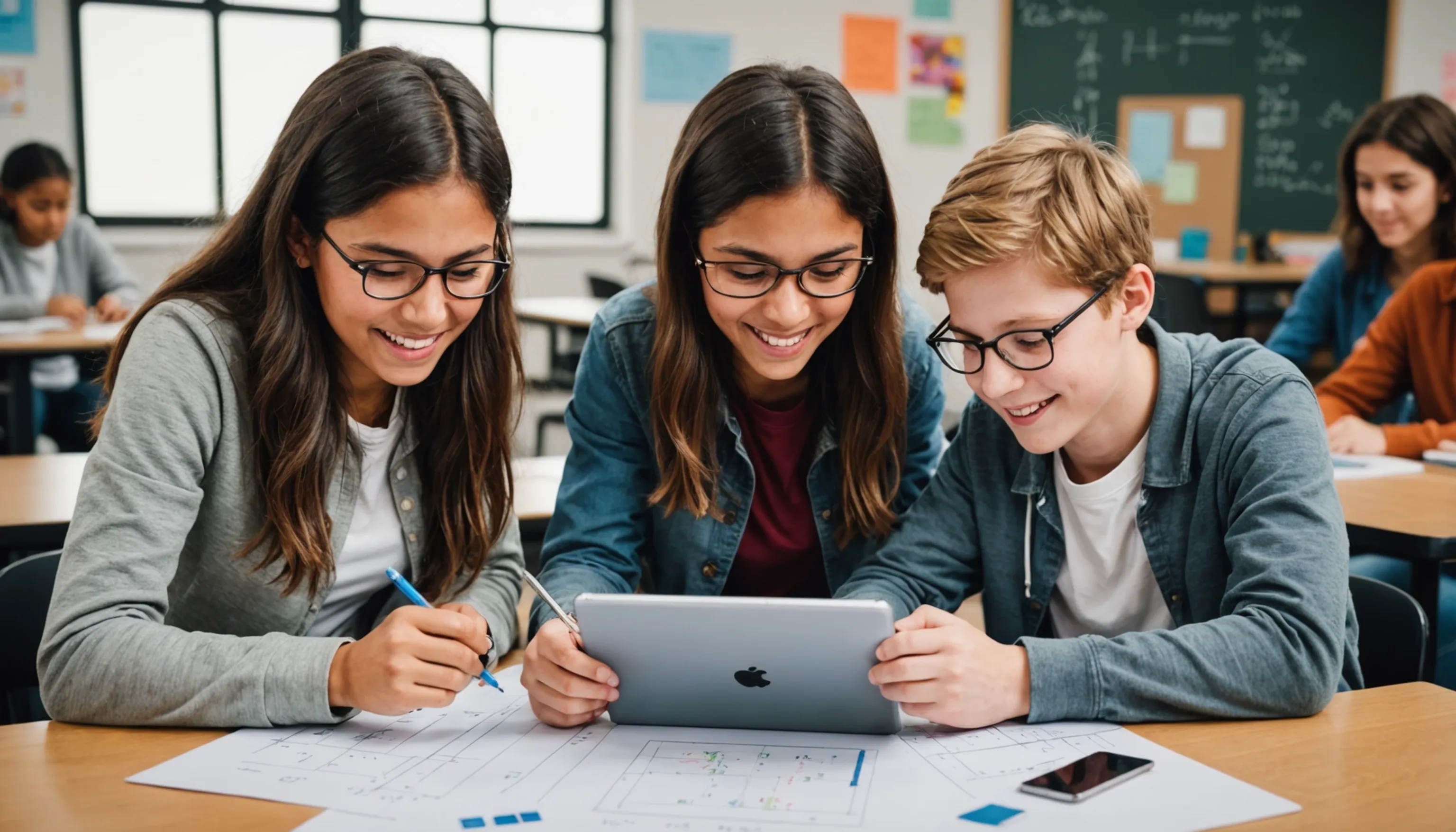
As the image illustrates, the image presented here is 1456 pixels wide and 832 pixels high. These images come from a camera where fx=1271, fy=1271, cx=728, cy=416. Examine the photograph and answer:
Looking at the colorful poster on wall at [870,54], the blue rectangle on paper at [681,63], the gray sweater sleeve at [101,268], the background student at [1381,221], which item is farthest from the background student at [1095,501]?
the colorful poster on wall at [870,54]

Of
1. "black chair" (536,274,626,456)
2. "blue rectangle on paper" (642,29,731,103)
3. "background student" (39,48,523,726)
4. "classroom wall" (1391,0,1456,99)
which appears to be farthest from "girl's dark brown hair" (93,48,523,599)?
"classroom wall" (1391,0,1456,99)

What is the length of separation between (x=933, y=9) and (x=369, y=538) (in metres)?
5.64

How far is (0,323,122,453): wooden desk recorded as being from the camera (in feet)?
11.9

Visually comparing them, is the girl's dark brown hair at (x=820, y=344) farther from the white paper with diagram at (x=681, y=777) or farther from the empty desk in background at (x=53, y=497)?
the white paper with diagram at (x=681, y=777)

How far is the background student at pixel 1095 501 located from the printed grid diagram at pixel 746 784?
9 centimetres

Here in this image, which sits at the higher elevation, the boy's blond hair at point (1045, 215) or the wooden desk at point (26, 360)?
the boy's blond hair at point (1045, 215)

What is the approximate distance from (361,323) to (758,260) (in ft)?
1.41

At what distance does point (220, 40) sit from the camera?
17.5 ft

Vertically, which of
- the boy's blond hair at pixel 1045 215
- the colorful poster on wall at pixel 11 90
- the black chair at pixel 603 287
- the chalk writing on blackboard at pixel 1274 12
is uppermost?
the chalk writing on blackboard at pixel 1274 12

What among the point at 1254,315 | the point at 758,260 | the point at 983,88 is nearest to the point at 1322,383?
the point at 758,260

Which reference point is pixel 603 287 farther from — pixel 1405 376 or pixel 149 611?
pixel 149 611

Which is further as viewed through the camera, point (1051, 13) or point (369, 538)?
point (1051, 13)

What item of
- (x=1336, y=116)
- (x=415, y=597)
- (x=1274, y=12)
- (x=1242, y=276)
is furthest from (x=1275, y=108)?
(x=415, y=597)

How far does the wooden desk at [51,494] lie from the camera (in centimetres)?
181
